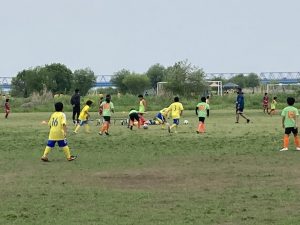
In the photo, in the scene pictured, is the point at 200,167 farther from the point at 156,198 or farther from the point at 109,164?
the point at 156,198

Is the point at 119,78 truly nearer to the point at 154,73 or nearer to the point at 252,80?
the point at 154,73

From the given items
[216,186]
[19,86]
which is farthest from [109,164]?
[19,86]

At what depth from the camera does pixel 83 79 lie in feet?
Result: 425

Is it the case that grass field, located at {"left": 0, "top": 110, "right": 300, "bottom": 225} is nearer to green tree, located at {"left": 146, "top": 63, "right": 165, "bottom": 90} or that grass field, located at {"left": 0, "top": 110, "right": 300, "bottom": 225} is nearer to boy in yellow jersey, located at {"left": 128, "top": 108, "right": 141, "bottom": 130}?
boy in yellow jersey, located at {"left": 128, "top": 108, "right": 141, "bottom": 130}

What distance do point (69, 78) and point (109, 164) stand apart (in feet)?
334

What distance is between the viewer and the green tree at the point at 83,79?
128 metres

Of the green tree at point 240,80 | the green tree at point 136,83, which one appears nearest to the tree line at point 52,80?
the green tree at point 136,83

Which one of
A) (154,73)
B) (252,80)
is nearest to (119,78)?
(154,73)

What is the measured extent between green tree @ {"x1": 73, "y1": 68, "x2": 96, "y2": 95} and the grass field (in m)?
107

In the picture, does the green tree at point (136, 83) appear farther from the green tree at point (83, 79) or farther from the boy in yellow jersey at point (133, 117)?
the boy in yellow jersey at point (133, 117)

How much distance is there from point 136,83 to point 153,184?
11848 centimetres

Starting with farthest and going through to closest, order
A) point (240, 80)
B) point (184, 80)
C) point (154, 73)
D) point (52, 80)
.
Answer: point (240, 80) → point (154, 73) → point (52, 80) → point (184, 80)

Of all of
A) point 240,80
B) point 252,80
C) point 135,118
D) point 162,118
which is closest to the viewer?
point 135,118

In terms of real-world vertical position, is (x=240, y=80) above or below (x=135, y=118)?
above
